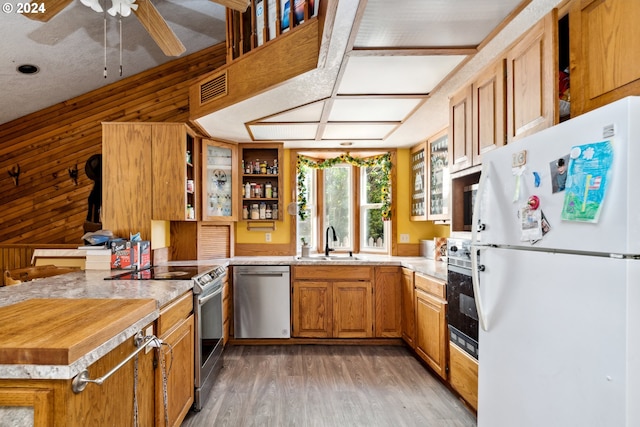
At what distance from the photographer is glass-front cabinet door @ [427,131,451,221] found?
3.27 meters

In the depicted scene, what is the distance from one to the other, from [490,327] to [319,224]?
3.00m

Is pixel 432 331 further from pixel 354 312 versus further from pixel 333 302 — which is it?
pixel 333 302

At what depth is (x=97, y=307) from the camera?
1480 millimetres

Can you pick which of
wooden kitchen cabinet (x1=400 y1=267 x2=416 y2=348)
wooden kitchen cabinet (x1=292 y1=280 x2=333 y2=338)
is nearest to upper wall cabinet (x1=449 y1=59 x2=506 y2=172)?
wooden kitchen cabinet (x1=400 y1=267 x2=416 y2=348)

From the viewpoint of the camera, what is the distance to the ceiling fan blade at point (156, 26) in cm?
196

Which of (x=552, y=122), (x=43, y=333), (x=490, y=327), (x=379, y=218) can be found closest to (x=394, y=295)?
(x=379, y=218)

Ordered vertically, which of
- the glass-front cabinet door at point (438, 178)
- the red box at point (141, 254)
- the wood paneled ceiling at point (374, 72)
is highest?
the wood paneled ceiling at point (374, 72)

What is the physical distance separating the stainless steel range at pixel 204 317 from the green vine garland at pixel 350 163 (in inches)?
60.5

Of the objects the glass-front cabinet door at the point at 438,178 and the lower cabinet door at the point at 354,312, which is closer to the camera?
the glass-front cabinet door at the point at 438,178

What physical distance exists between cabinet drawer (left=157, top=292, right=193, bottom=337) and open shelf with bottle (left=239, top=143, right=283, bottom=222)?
6.19 feet

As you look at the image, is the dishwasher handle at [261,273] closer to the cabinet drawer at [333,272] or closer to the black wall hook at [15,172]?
the cabinet drawer at [333,272]

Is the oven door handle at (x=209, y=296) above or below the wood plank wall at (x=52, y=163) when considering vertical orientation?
below

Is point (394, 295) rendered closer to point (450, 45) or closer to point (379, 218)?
point (379, 218)

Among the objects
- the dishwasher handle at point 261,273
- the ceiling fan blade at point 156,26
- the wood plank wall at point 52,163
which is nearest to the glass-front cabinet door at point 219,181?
the dishwasher handle at point 261,273
